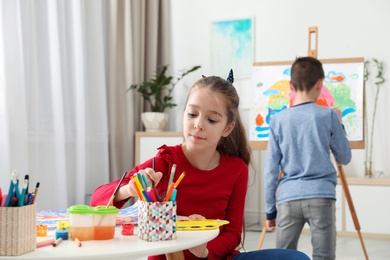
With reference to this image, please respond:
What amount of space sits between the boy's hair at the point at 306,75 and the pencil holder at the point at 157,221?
1.52m

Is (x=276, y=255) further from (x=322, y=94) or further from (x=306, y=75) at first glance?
(x=322, y=94)

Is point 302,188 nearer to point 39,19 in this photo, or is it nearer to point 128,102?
point 39,19

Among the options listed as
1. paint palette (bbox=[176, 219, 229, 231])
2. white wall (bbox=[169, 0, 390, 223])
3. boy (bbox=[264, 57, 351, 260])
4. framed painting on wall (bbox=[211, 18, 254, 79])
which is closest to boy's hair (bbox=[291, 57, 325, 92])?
boy (bbox=[264, 57, 351, 260])

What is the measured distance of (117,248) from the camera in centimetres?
100

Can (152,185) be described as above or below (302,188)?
above

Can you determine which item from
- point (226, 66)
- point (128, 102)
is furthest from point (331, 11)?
point (128, 102)

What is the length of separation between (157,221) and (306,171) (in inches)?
53.7

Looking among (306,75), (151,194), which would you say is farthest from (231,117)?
(306,75)

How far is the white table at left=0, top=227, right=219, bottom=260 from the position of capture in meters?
0.94

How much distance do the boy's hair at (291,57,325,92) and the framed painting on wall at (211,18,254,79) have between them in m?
2.53

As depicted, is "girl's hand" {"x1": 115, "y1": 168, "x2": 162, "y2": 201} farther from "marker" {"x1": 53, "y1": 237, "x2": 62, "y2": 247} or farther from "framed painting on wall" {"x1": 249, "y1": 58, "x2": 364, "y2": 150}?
"framed painting on wall" {"x1": 249, "y1": 58, "x2": 364, "y2": 150}

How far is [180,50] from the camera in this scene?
213 inches

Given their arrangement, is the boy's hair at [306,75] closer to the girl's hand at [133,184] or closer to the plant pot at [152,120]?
the girl's hand at [133,184]

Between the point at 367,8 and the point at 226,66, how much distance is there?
1.28m
